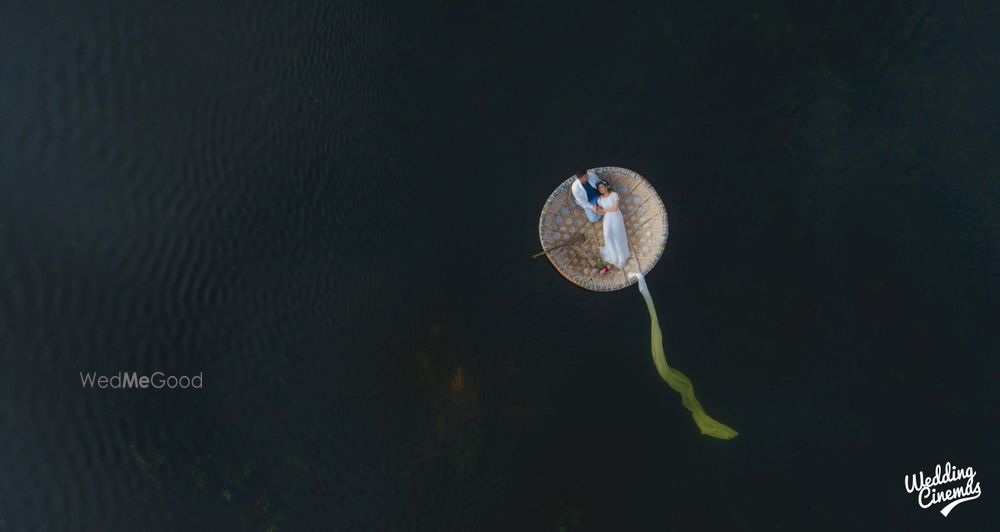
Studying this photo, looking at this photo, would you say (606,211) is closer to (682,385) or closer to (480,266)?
(480,266)

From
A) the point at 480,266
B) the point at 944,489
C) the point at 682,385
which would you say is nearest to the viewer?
the point at 682,385

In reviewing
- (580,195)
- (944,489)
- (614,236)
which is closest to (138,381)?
(580,195)

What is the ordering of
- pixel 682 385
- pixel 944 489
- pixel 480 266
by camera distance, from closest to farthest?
pixel 682 385 < pixel 944 489 < pixel 480 266

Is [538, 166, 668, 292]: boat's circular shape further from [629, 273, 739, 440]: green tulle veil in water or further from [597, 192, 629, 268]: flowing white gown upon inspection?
[629, 273, 739, 440]: green tulle veil in water

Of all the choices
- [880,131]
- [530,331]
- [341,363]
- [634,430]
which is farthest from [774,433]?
[341,363]

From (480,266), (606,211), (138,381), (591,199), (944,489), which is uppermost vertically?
(591,199)

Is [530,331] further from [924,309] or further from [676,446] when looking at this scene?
[924,309]
